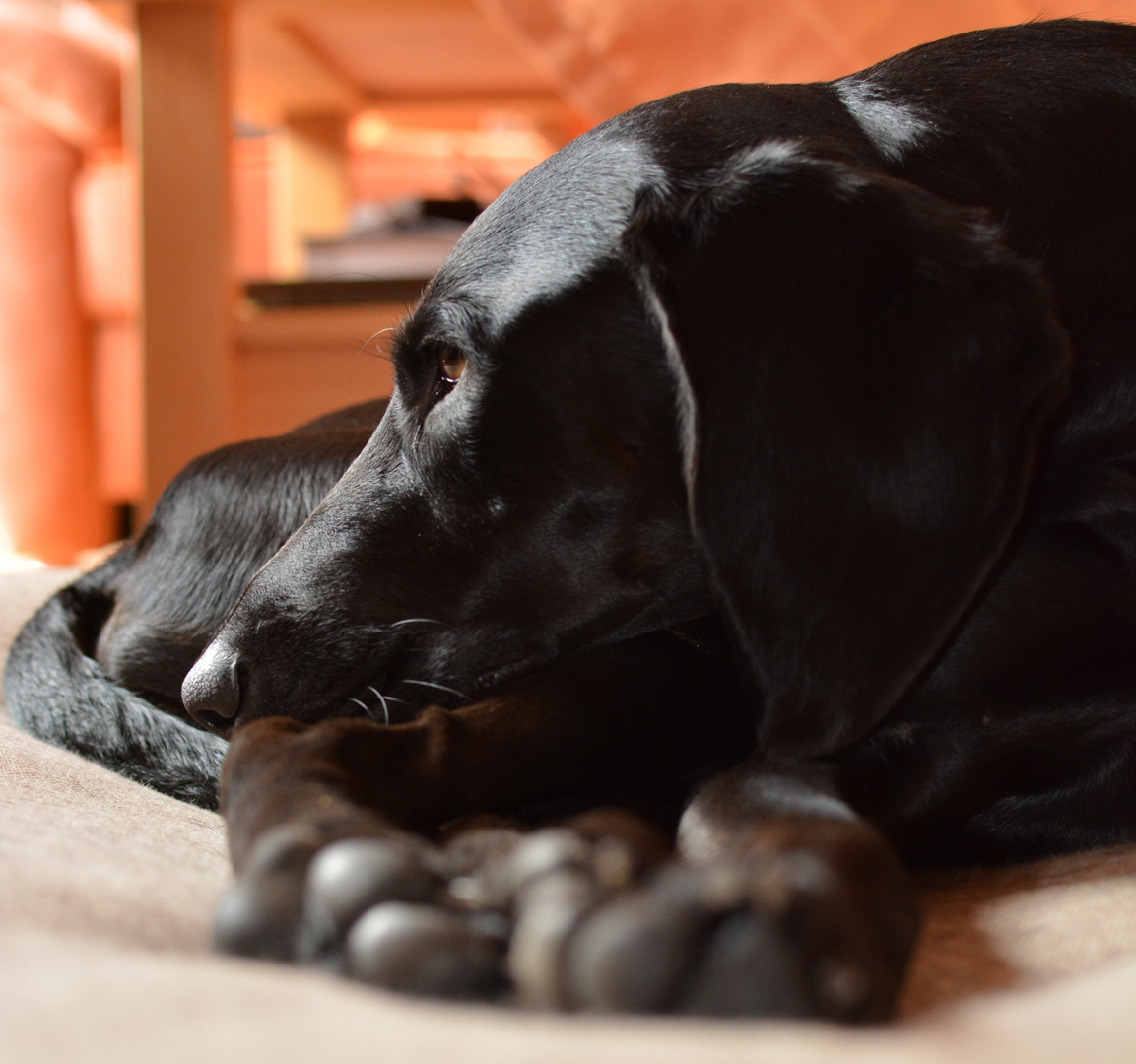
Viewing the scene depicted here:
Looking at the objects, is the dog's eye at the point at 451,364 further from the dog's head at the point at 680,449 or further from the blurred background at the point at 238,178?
the blurred background at the point at 238,178

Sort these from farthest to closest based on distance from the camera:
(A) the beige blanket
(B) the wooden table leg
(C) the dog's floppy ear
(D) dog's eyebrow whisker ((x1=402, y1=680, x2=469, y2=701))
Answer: (B) the wooden table leg
(D) dog's eyebrow whisker ((x1=402, y1=680, x2=469, y2=701))
(C) the dog's floppy ear
(A) the beige blanket

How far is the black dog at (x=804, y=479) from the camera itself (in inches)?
31.7

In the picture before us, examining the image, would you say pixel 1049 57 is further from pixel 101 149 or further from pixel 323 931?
pixel 101 149

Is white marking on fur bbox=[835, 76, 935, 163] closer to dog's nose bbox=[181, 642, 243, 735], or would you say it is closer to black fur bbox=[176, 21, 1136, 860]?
black fur bbox=[176, 21, 1136, 860]

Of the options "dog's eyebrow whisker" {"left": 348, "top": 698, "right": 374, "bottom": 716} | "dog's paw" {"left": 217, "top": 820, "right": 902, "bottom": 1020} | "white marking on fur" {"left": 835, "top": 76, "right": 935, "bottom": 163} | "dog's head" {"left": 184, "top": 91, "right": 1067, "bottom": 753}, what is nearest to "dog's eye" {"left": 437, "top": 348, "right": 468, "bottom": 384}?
"dog's head" {"left": 184, "top": 91, "right": 1067, "bottom": 753}

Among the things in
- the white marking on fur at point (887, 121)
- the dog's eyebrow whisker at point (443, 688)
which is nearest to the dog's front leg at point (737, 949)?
the dog's eyebrow whisker at point (443, 688)

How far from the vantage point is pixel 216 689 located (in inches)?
40.8

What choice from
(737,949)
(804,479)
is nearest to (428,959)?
(737,949)

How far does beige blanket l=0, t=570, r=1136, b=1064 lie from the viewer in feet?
1.49

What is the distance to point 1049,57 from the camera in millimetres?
1162

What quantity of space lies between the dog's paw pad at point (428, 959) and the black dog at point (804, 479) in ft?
0.04

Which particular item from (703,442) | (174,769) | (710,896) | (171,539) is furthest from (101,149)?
(710,896)

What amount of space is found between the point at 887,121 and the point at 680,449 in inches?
15.1

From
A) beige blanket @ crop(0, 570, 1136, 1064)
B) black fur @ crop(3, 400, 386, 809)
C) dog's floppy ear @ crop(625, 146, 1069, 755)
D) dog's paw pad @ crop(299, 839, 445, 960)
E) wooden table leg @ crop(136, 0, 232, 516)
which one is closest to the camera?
beige blanket @ crop(0, 570, 1136, 1064)
